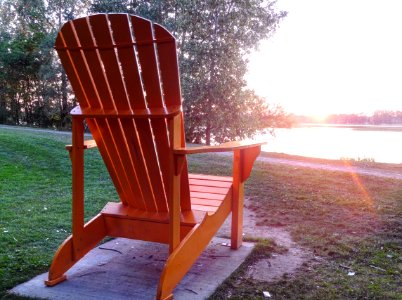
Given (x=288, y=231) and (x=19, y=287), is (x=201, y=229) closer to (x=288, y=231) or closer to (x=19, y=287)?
(x=19, y=287)

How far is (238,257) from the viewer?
368 cm

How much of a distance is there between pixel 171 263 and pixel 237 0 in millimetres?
15110

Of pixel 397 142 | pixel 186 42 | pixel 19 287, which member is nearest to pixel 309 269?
pixel 19 287

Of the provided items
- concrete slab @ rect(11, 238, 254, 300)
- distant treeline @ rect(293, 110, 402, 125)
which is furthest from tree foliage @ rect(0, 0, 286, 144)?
concrete slab @ rect(11, 238, 254, 300)

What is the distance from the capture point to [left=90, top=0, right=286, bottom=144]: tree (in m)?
16.7

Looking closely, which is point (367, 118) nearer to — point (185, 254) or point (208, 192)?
point (208, 192)

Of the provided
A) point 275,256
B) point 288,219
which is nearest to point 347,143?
point 288,219

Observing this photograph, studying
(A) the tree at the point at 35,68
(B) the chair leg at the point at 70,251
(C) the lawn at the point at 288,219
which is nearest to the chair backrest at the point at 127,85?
(B) the chair leg at the point at 70,251

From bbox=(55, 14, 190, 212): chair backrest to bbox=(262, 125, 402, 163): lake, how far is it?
749 cm

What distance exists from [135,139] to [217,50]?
14.0 metres

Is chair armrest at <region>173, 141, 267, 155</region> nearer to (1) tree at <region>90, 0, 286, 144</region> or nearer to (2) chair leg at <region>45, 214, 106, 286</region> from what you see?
(2) chair leg at <region>45, 214, 106, 286</region>

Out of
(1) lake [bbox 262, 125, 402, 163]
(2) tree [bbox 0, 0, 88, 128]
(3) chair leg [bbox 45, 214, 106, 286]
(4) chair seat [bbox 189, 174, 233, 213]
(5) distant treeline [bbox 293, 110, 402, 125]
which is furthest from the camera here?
(2) tree [bbox 0, 0, 88, 128]

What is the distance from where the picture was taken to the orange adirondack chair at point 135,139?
2785 millimetres

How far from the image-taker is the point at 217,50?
1667 centimetres
